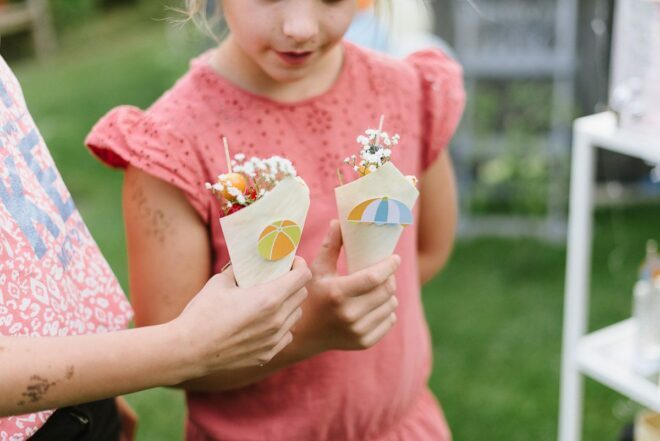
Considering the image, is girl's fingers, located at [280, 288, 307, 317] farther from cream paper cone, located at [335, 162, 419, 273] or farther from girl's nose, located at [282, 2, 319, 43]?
girl's nose, located at [282, 2, 319, 43]

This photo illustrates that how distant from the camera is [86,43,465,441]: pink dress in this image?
120 centimetres

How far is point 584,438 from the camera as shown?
2.71 m

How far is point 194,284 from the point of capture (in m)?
1.20

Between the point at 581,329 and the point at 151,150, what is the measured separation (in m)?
1.21

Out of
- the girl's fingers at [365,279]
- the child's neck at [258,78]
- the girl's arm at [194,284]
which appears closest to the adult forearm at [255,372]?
the girl's arm at [194,284]

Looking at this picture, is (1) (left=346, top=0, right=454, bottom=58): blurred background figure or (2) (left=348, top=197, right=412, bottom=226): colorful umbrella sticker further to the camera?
(1) (left=346, top=0, right=454, bottom=58): blurred background figure

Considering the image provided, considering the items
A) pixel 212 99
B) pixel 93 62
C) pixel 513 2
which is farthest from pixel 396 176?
pixel 93 62

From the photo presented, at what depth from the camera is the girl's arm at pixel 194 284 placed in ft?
3.67

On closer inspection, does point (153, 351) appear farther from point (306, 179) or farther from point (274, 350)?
point (306, 179)

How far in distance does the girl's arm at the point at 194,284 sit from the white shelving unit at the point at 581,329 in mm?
854

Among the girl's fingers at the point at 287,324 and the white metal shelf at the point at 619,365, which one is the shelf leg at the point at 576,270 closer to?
the white metal shelf at the point at 619,365

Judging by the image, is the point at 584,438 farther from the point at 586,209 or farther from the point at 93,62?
the point at 93,62

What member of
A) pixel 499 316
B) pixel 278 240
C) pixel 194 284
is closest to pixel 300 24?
pixel 278 240

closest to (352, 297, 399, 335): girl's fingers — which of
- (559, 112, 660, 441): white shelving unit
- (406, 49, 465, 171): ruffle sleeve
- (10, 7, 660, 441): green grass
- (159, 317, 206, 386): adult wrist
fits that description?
(159, 317, 206, 386): adult wrist
